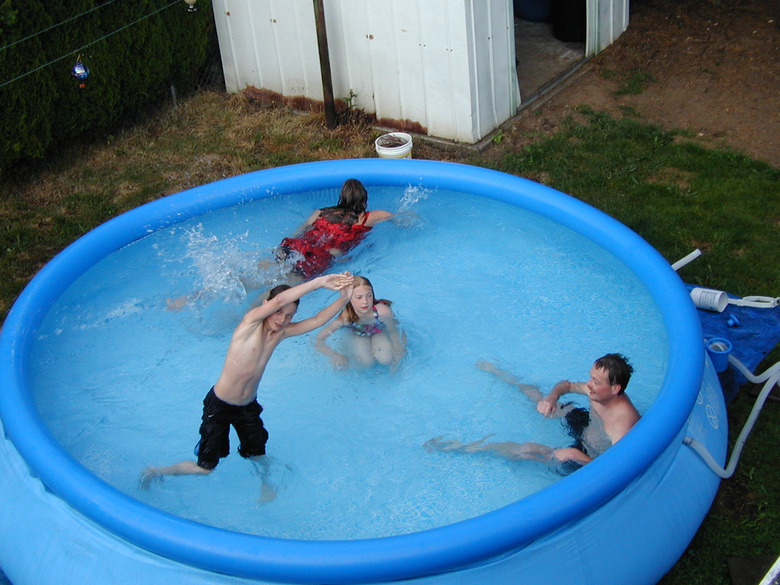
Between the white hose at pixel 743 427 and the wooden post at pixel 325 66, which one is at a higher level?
the wooden post at pixel 325 66

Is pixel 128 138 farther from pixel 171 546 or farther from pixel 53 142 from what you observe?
pixel 171 546

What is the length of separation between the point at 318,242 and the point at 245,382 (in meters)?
1.73

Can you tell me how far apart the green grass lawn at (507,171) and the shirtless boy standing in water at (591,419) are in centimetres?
96

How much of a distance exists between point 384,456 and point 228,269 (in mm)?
2017

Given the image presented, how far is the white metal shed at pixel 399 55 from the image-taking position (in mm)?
7008

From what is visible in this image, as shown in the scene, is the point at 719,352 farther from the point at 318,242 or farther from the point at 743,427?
the point at 318,242

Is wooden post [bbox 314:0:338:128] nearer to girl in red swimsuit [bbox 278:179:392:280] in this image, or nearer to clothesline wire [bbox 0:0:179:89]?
clothesline wire [bbox 0:0:179:89]

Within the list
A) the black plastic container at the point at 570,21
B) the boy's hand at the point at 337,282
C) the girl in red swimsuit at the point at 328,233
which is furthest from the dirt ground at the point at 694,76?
the boy's hand at the point at 337,282

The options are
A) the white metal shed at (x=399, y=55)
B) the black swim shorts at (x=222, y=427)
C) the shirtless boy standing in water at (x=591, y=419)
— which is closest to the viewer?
the shirtless boy standing in water at (x=591, y=419)

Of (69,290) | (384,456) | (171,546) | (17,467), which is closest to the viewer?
(171,546)

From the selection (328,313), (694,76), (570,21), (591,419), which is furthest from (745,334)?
(570,21)

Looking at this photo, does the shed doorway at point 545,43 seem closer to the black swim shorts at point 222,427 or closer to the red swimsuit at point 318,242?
the red swimsuit at point 318,242

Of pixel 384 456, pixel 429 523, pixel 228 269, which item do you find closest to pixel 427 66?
pixel 228 269

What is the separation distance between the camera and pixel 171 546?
3443 mm
